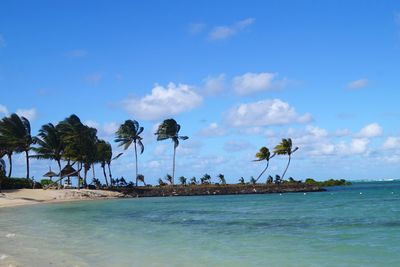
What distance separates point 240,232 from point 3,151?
47505 millimetres

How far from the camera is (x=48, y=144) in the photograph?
67.7m

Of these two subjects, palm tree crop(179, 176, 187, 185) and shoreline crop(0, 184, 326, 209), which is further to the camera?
palm tree crop(179, 176, 187, 185)

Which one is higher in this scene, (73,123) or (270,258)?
(73,123)

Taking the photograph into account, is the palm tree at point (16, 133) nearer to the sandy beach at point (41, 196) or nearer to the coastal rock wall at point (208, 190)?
the sandy beach at point (41, 196)

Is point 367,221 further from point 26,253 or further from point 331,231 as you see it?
point 26,253

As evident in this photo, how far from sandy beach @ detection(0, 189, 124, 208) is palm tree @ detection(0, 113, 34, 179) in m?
6.69

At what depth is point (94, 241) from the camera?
1911cm

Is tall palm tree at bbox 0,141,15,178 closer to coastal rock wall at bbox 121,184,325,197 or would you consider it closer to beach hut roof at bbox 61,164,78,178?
beach hut roof at bbox 61,164,78,178

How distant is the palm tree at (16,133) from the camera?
198 feet

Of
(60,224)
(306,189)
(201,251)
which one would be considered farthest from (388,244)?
(306,189)

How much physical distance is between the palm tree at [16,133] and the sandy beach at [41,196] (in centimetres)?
669

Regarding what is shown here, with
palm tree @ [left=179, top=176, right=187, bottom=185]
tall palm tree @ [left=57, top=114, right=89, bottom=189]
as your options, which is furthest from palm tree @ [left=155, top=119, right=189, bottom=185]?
tall palm tree @ [left=57, top=114, right=89, bottom=189]

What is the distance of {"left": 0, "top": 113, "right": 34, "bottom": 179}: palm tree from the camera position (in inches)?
2382

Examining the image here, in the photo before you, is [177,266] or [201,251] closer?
[177,266]
